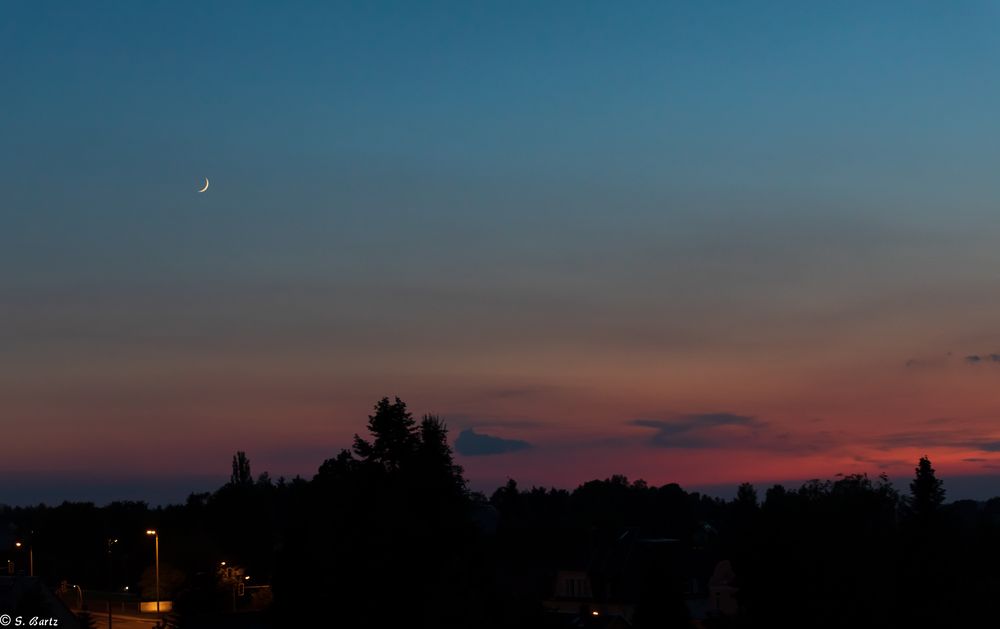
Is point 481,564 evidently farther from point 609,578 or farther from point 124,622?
point 609,578

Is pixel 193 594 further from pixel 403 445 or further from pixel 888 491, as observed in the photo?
pixel 888 491

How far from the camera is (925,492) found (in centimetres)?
8919

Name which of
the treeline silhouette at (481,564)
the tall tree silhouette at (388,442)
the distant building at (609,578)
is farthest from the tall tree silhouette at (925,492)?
the tall tree silhouette at (388,442)

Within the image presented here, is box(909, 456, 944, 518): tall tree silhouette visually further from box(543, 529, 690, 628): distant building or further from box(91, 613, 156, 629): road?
box(91, 613, 156, 629): road

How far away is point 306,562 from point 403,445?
8.10 meters

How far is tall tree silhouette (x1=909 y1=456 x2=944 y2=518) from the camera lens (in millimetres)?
88188

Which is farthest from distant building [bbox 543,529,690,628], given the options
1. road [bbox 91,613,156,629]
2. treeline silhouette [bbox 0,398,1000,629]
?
road [bbox 91,613,156,629]

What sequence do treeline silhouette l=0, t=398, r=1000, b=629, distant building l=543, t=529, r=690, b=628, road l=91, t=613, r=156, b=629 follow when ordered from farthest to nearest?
distant building l=543, t=529, r=690, b=628
road l=91, t=613, r=156, b=629
treeline silhouette l=0, t=398, r=1000, b=629

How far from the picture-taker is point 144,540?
13525cm

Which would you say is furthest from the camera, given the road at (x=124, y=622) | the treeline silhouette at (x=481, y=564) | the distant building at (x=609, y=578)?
the distant building at (x=609, y=578)

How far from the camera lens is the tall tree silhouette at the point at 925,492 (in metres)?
88.2

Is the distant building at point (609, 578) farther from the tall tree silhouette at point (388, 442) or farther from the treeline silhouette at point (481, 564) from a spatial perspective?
the tall tree silhouette at point (388, 442)

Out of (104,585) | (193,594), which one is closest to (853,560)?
(193,594)

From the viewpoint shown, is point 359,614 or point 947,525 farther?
point 947,525
